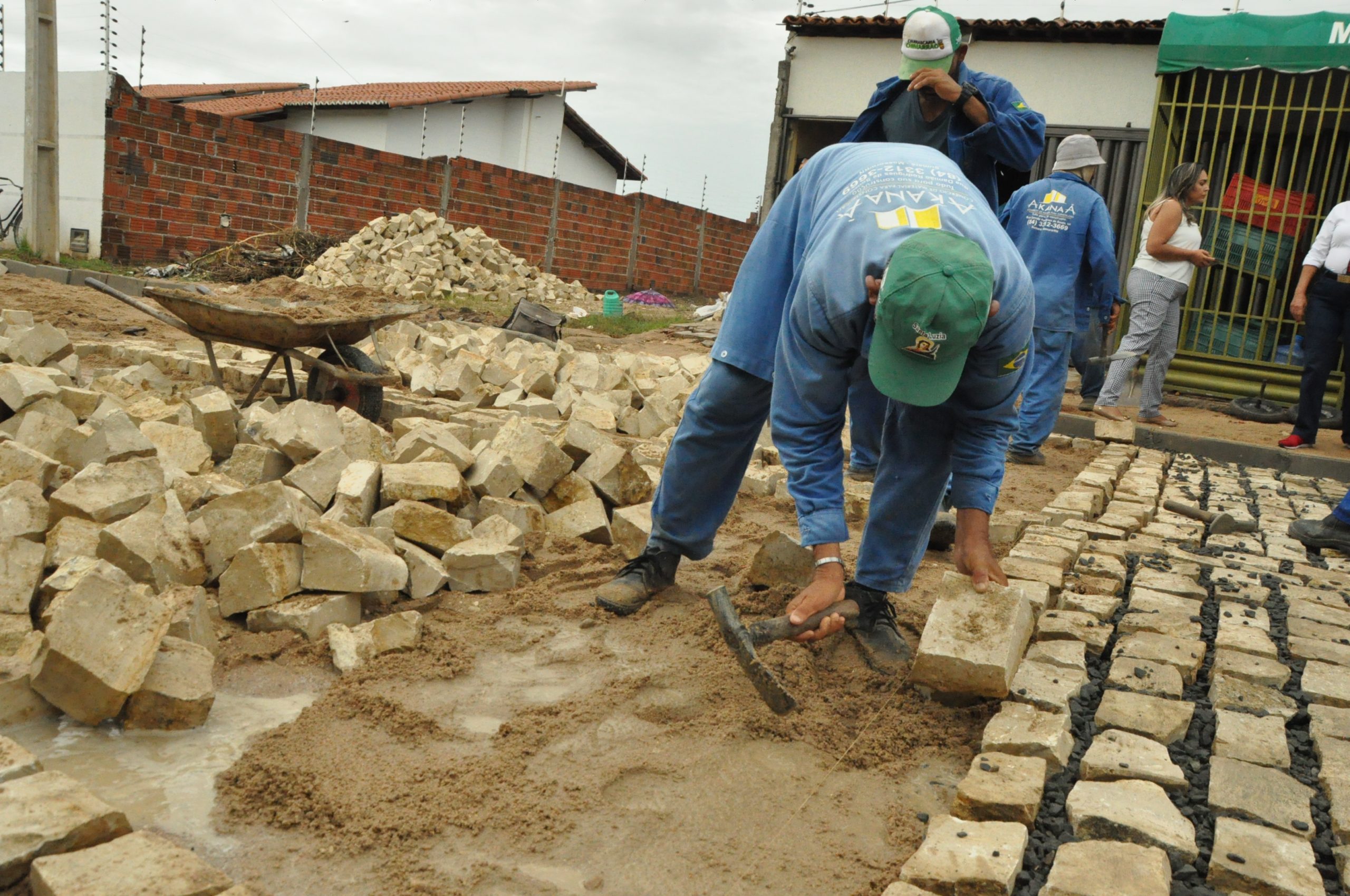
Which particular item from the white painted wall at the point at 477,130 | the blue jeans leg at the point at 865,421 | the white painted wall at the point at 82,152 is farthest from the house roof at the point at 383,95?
the blue jeans leg at the point at 865,421

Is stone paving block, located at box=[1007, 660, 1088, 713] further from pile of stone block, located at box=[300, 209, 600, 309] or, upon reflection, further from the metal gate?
pile of stone block, located at box=[300, 209, 600, 309]

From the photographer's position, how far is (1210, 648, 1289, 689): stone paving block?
9.00ft

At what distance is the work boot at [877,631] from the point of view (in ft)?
9.23

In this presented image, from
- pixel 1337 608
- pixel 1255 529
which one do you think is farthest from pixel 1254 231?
pixel 1337 608

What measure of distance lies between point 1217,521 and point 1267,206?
612 cm

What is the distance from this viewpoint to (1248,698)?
103 inches

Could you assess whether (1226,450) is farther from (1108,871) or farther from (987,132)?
(1108,871)

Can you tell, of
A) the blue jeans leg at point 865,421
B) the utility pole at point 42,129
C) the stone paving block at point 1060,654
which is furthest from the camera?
the utility pole at point 42,129

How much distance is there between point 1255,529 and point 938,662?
289cm

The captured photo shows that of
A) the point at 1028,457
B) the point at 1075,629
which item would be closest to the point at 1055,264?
the point at 1028,457

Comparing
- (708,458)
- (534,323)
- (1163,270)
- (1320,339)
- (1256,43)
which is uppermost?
(1256,43)

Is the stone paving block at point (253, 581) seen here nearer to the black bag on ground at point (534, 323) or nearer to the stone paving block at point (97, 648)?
the stone paving block at point (97, 648)

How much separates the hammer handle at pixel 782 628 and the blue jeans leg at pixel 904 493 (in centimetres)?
36

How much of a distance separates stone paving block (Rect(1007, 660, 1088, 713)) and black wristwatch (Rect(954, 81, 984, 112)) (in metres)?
1.75
